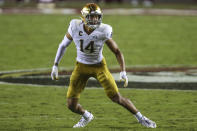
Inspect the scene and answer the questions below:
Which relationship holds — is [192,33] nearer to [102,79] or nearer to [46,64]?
[46,64]

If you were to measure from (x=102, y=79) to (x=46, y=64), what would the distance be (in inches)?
322

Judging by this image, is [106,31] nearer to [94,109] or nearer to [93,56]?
[93,56]

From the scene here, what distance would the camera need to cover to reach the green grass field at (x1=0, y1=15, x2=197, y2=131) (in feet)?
28.3

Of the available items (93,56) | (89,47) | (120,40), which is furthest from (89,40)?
(120,40)

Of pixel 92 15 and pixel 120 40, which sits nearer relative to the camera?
pixel 92 15

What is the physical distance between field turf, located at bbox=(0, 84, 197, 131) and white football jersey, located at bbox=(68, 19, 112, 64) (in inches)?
35.3

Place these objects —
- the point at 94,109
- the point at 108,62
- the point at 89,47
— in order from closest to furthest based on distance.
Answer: the point at 89,47 → the point at 94,109 → the point at 108,62

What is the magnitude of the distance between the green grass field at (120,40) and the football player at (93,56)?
7.18 m

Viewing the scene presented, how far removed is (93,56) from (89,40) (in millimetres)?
219

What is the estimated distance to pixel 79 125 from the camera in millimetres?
8133

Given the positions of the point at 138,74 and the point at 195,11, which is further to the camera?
the point at 195,11

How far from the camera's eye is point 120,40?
2205 cm

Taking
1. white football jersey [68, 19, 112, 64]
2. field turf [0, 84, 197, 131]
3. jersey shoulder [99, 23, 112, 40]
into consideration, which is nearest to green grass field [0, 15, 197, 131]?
field turf [0, 84, 197, 131]

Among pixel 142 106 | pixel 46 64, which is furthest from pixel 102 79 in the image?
pixel 46 64
